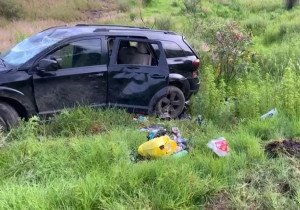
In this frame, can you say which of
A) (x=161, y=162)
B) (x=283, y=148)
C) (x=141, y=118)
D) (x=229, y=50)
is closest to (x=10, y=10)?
(x=229, y=50)

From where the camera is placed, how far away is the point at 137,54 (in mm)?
8539

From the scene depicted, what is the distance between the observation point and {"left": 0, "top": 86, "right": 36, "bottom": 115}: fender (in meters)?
6.98

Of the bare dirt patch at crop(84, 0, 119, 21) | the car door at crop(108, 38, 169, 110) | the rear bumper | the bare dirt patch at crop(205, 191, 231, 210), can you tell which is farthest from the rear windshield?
the bare dirt patch at crop(84, 0, 119, 21)

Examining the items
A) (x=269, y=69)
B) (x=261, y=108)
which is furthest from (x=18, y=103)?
(x=269, y=69)

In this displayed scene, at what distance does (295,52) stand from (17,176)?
941cm

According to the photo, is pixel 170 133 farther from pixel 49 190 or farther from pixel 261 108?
pixel 49 190

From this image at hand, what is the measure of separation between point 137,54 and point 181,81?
1013 mm

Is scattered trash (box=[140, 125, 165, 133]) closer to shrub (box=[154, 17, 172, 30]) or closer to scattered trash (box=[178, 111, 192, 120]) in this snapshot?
scattered trash (box=[178, 111, 192, 120])

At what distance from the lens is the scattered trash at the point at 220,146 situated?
5793mm

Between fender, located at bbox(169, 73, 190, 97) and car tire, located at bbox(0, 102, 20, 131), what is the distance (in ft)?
9.77

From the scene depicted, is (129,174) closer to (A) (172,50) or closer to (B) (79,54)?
(B) (79,54)

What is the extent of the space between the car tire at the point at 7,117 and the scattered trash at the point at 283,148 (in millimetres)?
3807

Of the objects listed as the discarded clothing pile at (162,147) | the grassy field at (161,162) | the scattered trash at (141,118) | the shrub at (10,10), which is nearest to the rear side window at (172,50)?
the grassy field at (161,162)

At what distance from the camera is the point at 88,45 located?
7.85 meters
